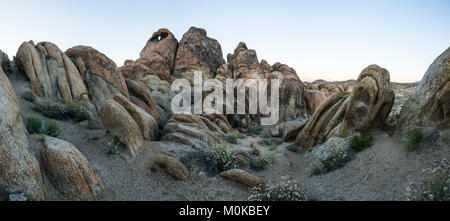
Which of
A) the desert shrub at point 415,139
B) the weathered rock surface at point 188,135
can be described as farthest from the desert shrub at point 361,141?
the weathered rock surface at point 188,135

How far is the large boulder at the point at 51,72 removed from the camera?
14625mm

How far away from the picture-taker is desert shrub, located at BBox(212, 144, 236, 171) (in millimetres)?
12023

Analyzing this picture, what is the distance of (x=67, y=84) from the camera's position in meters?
15.6

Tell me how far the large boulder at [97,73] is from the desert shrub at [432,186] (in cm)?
1846

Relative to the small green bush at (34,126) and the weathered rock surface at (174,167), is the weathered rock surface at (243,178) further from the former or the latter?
the small green bush at (34,126)

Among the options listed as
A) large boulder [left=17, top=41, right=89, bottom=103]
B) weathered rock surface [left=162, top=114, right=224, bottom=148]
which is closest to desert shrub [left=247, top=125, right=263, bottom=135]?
weathered rock surface [left=162, top=114, right=224, bottom=148]

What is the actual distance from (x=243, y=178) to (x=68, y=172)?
733cm

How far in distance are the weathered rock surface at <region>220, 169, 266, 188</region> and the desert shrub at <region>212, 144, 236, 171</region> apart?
80 cm

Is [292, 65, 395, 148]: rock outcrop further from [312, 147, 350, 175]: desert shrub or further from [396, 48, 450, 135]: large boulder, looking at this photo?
[312, 147, 350, 175]: desert shrub
